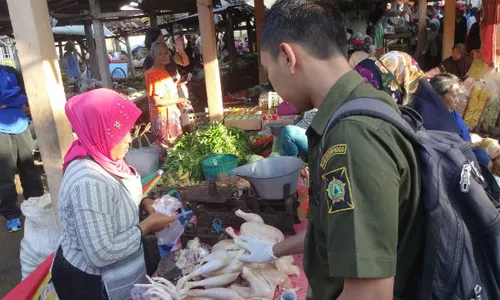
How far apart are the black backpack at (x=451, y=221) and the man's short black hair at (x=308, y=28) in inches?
8.9

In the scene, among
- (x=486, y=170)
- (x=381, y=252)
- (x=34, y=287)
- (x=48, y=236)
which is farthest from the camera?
(x=48, y=236)

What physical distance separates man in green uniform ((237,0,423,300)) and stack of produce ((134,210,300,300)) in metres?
0.79

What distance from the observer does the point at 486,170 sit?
1.11 meters

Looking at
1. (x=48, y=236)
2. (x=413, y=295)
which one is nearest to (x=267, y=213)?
(x=413, y=295)

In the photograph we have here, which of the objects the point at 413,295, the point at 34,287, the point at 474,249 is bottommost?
the point at 34,287

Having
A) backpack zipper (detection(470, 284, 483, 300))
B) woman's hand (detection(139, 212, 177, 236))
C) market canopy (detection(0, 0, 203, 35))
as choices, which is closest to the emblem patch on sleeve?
backpack zipper (detection(470, 284, 483, 300))

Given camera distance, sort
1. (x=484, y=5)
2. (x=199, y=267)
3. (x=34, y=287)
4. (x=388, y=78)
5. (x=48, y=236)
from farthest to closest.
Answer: (x=484, y=5) → (x=48, y=236) → (x=388, y=78) → (x=34, y=287) → (x=199, y=267)

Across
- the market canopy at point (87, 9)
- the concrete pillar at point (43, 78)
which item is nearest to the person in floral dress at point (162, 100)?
the concrete pillar at point (43, 78)

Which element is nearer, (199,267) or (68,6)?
(199,267)

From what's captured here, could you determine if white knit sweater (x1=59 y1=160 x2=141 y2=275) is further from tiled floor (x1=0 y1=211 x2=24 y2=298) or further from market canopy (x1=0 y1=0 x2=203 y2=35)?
market canopy (x1=0 y1=0 x2=203 y2=35)

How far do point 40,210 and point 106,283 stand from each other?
187 centimetres

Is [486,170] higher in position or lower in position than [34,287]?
higher

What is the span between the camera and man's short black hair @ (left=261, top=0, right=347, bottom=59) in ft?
3.65

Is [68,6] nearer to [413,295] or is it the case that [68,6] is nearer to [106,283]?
[106,283]
